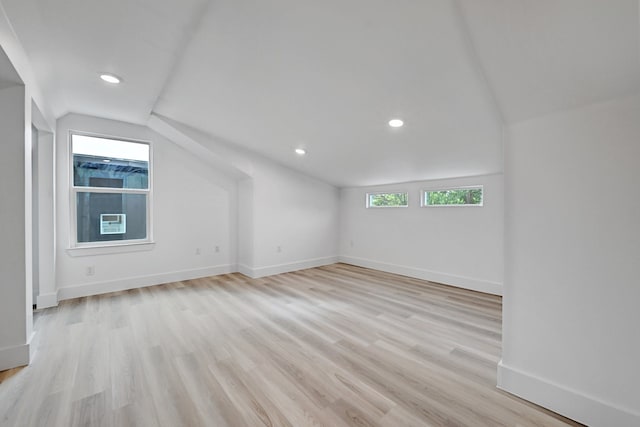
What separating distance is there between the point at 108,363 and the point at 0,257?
3.70 ft

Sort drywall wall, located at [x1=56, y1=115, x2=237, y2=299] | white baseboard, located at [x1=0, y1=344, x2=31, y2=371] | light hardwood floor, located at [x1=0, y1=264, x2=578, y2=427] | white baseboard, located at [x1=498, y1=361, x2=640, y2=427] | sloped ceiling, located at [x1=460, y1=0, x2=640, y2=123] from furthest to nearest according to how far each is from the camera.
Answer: drywall wall, located at [x1=56, y1=115, x2=237, y2=299]
white baseboard, located at [x1=0, y1=344, x2=31, y2=371]
light hardwood floor, located at [x1=0, y1=264, x2=578, y2=427]
white baseboard, located at [x1=498, y1=361, x2=640, y2=427]
sloped ceiling, located at [x1=460, y1=0, x2=640, y2=123]

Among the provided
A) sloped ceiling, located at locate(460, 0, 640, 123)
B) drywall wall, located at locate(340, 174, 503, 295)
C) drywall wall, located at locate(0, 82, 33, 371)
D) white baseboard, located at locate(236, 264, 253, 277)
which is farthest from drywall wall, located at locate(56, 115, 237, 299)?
sloped ceiling, located at locate(460, 0, 640, 123)

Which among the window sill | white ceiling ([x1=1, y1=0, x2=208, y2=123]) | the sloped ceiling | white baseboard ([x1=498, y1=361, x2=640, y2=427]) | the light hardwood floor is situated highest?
white ceiling ([x1=1, y1=0, x2=208, y2=123])

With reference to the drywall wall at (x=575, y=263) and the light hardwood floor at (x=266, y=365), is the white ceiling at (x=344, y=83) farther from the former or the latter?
the light hardwood floor at (x=266, y=365)

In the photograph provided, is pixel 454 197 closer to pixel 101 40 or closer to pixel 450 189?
pixel 450 189

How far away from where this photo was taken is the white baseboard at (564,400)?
4.43 ft

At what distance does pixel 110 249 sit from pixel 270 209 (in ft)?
8.04

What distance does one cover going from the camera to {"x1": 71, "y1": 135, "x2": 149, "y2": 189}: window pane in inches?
143

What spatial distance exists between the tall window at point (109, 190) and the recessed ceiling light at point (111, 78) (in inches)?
66.5

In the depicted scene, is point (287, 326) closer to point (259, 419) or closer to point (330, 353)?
point (330, 353)

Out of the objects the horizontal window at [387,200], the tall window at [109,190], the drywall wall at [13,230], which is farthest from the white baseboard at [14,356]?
the horizontal window at [387,200]

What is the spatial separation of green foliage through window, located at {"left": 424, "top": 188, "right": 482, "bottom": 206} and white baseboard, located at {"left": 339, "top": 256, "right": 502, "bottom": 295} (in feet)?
3.78

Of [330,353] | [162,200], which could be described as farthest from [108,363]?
[162,200]

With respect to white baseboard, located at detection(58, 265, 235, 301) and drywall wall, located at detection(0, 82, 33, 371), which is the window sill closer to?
white baseboard, located at detection(58, 265, 235, 301)
